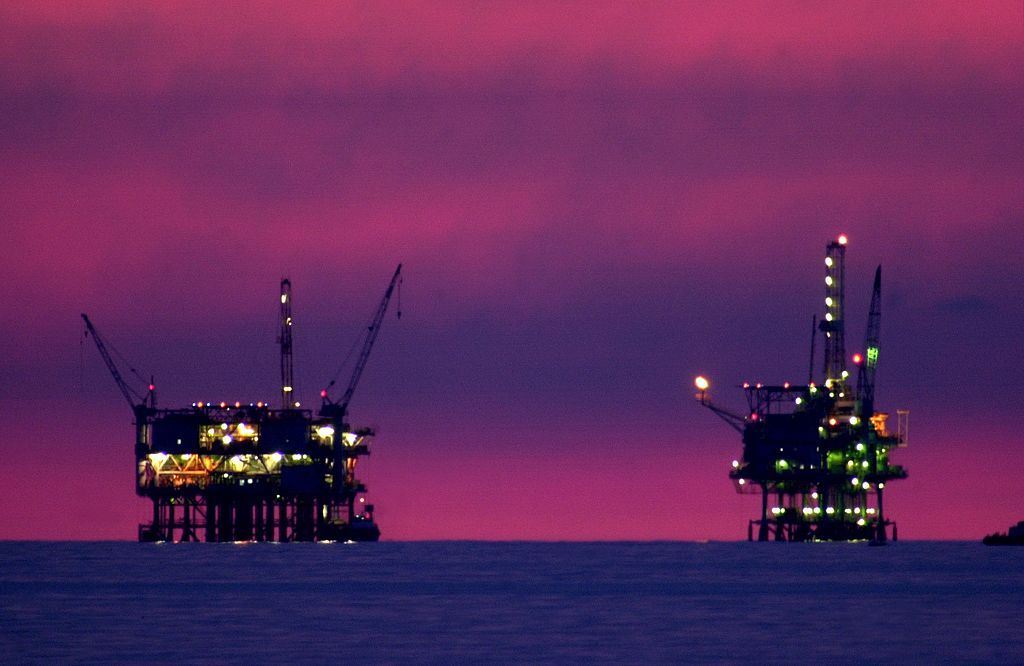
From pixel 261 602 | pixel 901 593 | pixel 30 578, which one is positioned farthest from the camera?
pixel 30 578

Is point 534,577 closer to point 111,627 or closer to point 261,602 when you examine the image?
point 261,602

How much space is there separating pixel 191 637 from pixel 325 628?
8.01 meters

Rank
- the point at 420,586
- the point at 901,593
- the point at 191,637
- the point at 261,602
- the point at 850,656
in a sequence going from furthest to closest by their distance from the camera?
the point at 420,586, the point at 901,593, the point at 261,602, the point at 191,637, the point at 850,656

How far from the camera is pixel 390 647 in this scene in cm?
9162

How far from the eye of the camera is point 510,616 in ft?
368

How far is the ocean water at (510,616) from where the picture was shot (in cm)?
8875

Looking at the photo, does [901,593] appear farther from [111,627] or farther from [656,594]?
[111,627]

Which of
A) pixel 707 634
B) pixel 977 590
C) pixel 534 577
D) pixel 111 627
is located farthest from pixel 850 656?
pixel 534 577

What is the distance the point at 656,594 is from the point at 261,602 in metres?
25.2

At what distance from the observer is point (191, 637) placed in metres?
96.4

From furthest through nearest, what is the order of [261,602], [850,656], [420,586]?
[420,586] < [261,602] < [850,656]

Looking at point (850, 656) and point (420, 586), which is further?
point (420, 586)

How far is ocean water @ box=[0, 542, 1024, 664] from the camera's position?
3494 inches

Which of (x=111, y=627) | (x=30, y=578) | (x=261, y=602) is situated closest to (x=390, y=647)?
(x=111, y=627)
